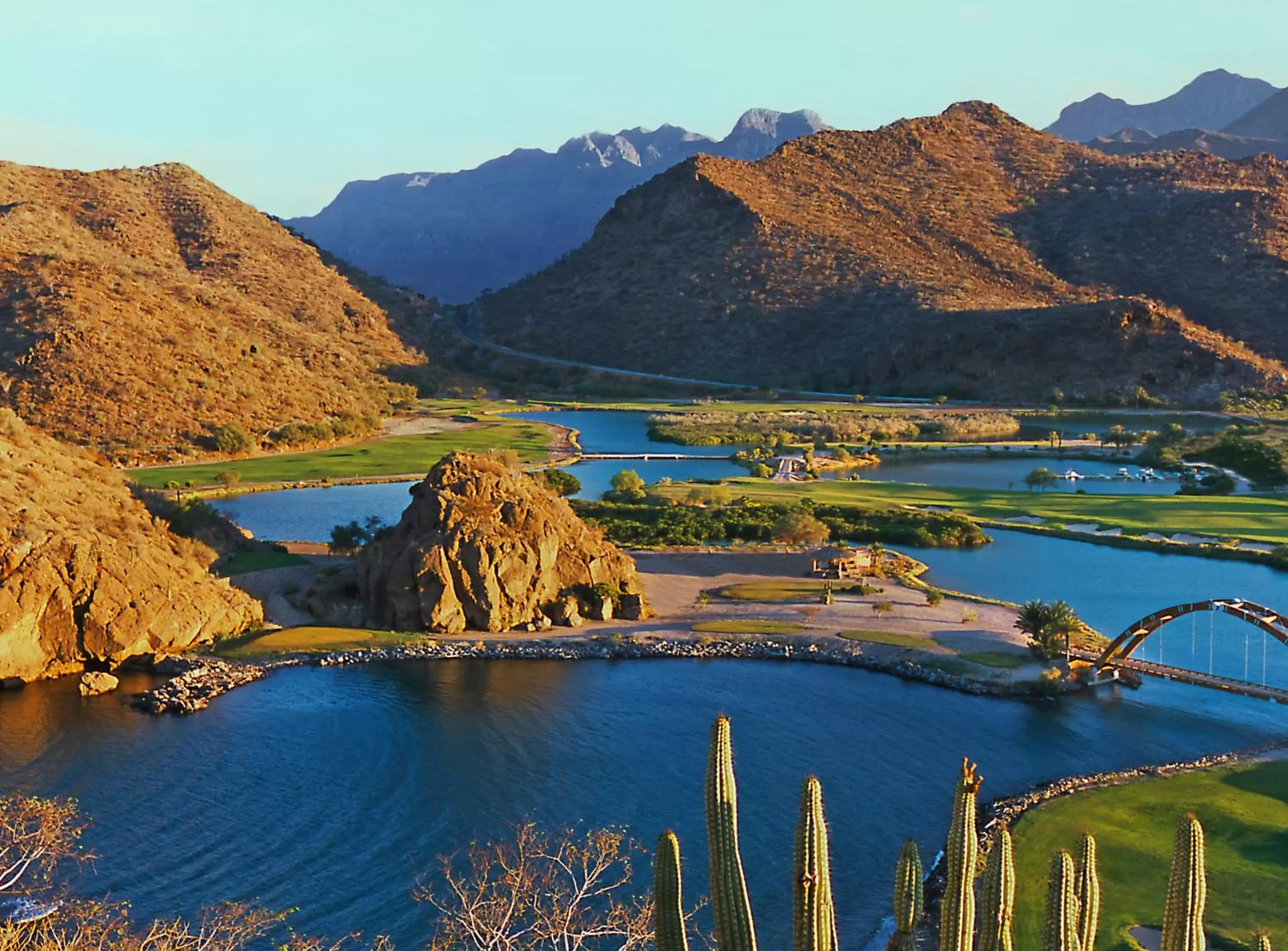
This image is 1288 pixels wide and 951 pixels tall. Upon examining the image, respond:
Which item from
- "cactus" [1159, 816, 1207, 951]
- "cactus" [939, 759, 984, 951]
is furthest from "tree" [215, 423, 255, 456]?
"cactus" [1159, 816, 1207, 951]

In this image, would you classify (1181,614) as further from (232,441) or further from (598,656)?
(232,441)

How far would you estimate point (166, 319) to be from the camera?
118 m

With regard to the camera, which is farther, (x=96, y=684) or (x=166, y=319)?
(x=166, y=319)

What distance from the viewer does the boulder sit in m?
38.9

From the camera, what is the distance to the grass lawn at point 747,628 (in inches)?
1823

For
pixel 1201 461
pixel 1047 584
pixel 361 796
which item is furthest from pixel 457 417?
pixel 361 796

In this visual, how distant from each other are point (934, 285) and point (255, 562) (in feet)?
419

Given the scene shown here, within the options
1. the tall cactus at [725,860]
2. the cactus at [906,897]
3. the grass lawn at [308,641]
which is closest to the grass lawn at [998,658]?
the grass lawn at [308,641]

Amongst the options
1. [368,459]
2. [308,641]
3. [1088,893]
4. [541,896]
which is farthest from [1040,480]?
[1088,893]

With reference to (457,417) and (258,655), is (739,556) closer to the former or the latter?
(258,655)

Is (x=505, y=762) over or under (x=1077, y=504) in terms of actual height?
under

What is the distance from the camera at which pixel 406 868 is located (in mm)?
27594

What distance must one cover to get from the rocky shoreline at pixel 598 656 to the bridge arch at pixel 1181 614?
3.11 m

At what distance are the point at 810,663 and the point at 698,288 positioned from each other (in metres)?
136
